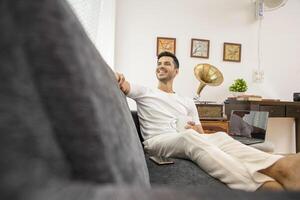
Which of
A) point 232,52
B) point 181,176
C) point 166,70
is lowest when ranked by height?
point 181,176

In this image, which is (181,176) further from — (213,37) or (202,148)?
(213,37)

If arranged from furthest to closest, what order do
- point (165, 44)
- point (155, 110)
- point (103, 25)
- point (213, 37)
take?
point (213, 37)
point (165, 44)
point (103, 25)
point (155, 110)

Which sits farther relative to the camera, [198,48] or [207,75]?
[198,48]

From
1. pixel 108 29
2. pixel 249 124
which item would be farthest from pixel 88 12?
pixel 249 124

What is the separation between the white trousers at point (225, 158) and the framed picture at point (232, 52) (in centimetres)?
224

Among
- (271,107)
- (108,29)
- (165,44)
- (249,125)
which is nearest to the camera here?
(249,125)

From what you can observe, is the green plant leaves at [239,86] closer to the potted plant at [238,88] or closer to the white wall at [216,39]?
the potted plant at [238,88]

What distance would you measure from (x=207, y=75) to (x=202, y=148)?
2.23 meters

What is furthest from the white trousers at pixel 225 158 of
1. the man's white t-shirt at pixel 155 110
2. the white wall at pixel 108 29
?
the white wall at pixel 108 29

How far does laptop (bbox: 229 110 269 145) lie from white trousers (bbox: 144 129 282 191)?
0.92 metres

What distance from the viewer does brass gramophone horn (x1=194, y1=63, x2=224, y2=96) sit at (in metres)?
3.22

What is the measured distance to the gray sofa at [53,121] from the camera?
30 centimetres

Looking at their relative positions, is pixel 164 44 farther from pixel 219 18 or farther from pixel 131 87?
pixel 131 87

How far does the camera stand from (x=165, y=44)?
340 cm
